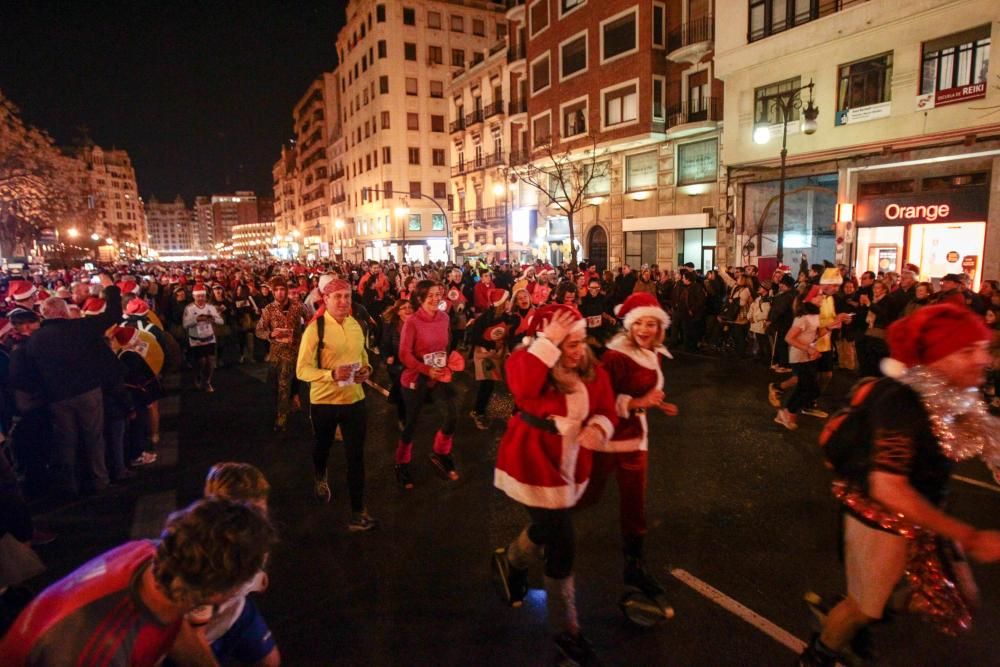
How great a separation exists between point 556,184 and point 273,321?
2672 cm

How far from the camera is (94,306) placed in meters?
6.16

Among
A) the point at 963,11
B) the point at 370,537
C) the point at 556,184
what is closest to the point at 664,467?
the point at 370,537

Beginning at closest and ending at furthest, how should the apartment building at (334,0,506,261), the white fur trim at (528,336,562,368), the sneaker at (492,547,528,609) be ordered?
the white fur trim at (528,336,562,368) → the sneaker at (492,547,528,609) → the apartment building at (334,0,506,261)

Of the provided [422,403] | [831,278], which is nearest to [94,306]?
[422,403]

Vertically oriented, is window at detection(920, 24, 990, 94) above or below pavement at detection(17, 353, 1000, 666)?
above

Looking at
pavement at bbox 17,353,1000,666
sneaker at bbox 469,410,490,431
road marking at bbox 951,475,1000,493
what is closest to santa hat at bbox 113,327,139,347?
pavement at bbox 17,353,1000,666

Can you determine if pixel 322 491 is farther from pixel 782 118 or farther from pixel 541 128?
pixel 541 128

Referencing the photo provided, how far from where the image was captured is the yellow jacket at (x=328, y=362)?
4.88 m

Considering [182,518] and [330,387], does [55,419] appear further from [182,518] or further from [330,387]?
[182,518]

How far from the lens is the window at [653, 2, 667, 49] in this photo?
25141mm

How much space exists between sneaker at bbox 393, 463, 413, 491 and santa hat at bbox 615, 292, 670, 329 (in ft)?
9.78

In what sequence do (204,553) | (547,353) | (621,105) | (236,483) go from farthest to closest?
1. (621,105)
2. (547,353)
3. (236,483)
4. (204,553)

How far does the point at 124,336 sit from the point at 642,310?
239 inches

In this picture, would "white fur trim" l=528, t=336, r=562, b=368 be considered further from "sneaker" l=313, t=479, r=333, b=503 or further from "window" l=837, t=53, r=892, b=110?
"window" l=837, t=53, r=892, b=110
